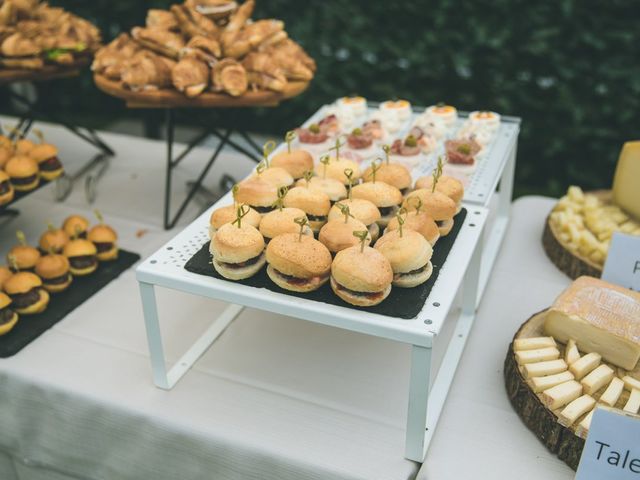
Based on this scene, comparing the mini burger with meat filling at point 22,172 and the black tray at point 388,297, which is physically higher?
the black tray at point 388,297

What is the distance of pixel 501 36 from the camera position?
3275mm

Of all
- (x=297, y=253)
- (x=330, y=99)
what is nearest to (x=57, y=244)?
(x=297, y=253)

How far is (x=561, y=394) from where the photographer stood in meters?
1.12

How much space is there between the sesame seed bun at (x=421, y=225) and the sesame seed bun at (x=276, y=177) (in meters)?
0.26

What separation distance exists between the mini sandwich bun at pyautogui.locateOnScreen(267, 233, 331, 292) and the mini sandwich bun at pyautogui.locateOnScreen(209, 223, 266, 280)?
0.10 ft

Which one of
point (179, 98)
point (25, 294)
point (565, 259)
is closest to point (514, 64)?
point (565, 259)

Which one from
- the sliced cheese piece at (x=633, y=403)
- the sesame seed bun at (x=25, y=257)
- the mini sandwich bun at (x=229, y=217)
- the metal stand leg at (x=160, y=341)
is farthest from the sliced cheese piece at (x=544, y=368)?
the sesame seed bun at (x=25, y=257)

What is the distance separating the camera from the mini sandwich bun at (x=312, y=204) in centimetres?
126

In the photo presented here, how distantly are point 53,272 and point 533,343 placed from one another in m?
1.11

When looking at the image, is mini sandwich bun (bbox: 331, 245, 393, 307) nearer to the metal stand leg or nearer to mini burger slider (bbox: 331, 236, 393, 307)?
mini burger slider (bbox: 331, 236, 393, 307)

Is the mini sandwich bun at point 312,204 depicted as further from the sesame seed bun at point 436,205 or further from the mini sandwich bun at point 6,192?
the mini sandwich bun at point 6,192

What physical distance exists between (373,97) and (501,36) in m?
0.79

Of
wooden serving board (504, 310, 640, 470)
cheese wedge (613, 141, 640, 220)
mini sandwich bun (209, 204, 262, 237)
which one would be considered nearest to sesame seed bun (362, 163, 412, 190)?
mini sandwich bun (209, 204, 262, 237)

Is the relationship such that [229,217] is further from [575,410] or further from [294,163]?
[575,410]
